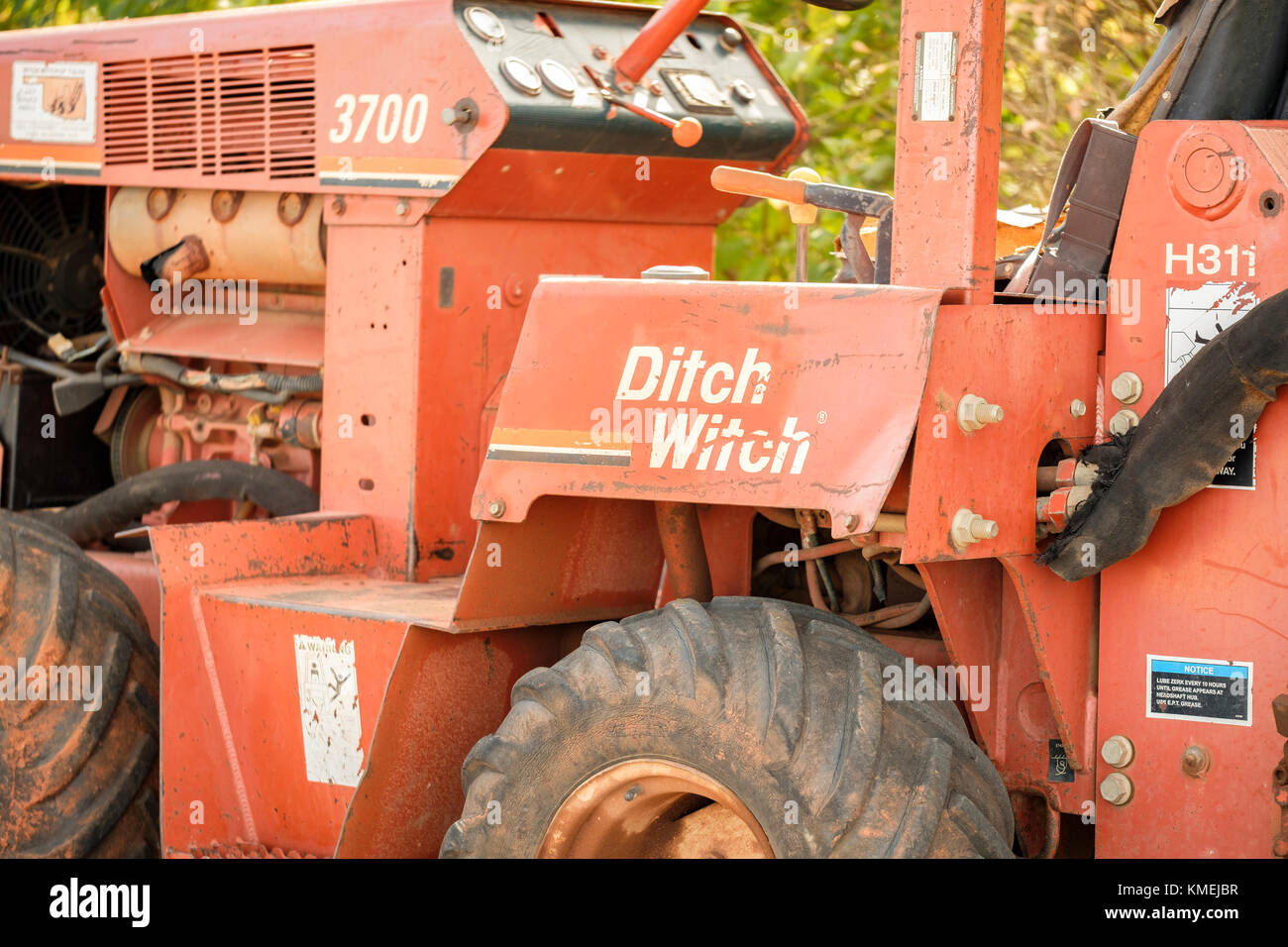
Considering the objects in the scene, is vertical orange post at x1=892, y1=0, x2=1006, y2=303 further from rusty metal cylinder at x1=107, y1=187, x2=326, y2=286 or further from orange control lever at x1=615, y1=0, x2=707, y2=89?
rusty metal cylinder at x1=107, y1=187, x2=326, y2=286

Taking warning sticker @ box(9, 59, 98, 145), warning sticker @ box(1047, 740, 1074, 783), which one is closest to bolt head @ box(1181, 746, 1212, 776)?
warning sticker @ box(1047, 740, 1074, 783)

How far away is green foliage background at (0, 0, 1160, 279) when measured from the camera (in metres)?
7.65

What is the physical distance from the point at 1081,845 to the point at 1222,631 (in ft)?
1.80

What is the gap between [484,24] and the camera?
4.01 metres

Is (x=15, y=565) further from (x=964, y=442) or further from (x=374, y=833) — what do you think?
(x=964, y=442)

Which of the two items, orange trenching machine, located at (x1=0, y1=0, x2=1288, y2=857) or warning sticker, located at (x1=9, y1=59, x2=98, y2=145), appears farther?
warning sticker, located at (x1=9, y1=59, x2=98, y2=145)

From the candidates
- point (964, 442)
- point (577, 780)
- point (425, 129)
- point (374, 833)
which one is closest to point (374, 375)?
point (425, 129)

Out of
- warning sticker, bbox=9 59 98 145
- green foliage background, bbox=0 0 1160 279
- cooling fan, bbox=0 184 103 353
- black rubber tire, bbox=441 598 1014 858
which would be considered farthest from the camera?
green foliage background, bbox=0 0 1160 279

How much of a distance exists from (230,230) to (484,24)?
3.37 ft

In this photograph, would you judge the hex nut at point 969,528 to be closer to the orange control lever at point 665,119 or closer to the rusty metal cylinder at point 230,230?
the orange control lever at point 665,119

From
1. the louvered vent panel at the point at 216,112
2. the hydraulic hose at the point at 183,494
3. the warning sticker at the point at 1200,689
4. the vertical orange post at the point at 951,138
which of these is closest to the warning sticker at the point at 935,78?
the vertical orange post at the point at 951,138

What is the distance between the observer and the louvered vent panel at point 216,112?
14.1ft

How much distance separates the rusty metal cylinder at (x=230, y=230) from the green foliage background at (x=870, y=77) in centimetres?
356

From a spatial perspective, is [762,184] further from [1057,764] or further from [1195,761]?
[1195,761]
